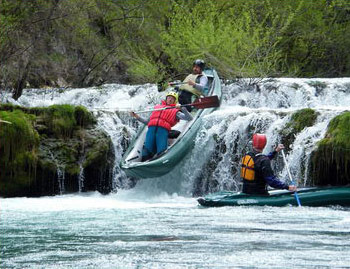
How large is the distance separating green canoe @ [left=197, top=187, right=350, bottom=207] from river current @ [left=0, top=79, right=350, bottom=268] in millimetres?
157

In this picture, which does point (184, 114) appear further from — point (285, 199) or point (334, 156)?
point (285, 199)

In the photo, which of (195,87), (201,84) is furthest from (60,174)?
(201,84)

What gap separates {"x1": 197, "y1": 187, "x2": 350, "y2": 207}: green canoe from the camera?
377 inches

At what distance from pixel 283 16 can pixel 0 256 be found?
14.8m

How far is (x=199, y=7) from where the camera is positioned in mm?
19875

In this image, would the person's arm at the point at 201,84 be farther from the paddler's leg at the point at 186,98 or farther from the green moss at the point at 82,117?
the green moss at the point at 82,117

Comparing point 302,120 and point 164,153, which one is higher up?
point 302,120

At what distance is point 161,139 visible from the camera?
12.0 m

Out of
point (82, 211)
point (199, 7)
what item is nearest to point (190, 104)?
point (82, 211)

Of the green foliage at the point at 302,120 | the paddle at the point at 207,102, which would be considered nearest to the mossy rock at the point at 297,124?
the green foliage at the point at 302,120

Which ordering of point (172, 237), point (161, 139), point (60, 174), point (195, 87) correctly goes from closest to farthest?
point (172, 237) < point (161, 139) < point (60, 174) < point (195, 87)

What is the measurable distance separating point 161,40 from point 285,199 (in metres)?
12.0

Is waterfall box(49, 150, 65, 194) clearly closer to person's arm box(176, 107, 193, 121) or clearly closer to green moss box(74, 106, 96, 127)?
green moss box(74, 106, 96, 127)

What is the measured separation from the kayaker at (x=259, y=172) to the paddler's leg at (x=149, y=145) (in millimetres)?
2552
